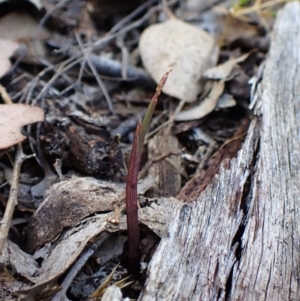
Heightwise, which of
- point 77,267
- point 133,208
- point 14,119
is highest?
point 14,119

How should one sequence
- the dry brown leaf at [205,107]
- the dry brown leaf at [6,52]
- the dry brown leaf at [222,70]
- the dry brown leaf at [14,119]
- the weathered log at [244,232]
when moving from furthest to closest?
1. the dry brown leaf at [222,70]
2. the dry brown leaf at [205,107]
3. the dry brown leaf at [6,52]
4. the dry brown leaf at [14,119]
5. the weathered log at [244,232]

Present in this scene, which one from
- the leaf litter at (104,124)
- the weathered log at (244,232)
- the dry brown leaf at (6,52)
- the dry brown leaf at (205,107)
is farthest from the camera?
the dry brown leaf at (205,107)

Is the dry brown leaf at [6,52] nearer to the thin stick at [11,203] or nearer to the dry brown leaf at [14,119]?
the dry brown leaf at [14,119]

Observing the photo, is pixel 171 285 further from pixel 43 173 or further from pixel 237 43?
pixel 237 43

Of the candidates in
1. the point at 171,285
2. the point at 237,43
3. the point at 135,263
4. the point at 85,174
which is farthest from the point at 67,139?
the point at 237,43

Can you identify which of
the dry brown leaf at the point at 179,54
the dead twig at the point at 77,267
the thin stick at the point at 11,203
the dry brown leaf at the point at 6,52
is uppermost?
the dry brown leaf at the point at 6,52

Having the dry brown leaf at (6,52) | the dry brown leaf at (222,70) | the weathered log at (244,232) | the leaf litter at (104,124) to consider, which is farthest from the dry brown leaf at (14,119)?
the dry brown leaf at (222,70)

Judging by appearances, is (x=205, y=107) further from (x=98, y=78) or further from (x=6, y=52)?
(x=6, y=52)

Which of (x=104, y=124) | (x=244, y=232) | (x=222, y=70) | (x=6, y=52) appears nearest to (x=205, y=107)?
(x=222, y=70)
